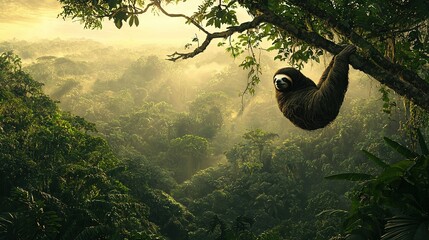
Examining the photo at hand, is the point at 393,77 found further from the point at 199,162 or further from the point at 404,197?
the point at 199,162

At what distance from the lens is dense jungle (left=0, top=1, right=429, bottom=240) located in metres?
4.93

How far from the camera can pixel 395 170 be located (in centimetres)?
389

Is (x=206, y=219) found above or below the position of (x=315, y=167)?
below

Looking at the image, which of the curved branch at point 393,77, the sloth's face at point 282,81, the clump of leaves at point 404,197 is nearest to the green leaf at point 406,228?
the clump of leaves at point 404,197

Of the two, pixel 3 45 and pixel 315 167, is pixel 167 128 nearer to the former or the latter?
pixel 315 167

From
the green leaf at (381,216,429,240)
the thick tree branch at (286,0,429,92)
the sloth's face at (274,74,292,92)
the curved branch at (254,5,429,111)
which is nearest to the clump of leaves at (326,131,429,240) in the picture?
the green leaf at (381,216,429,240)

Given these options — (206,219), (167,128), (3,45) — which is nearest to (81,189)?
(206,219)

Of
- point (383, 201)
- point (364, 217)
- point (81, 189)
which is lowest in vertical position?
point (81, 189)

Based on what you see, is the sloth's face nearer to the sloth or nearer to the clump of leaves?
the sloth

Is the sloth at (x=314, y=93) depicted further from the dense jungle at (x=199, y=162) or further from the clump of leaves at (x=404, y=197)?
the clump of leaves at (x=404, y=197)

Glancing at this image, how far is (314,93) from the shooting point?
12.9ft

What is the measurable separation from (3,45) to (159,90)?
176 ft

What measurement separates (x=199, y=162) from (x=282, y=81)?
32947 millimetres

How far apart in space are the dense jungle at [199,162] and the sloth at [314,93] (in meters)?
0.28
